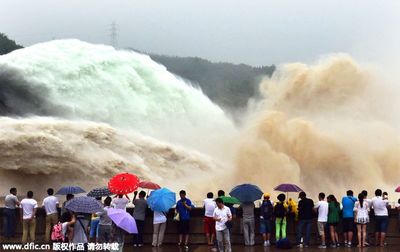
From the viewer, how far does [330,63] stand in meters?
29.5

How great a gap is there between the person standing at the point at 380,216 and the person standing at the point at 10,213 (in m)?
8.36

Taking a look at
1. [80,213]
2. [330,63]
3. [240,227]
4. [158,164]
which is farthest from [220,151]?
[80,213]

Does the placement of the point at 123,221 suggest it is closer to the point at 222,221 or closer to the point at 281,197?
the point at 222,221

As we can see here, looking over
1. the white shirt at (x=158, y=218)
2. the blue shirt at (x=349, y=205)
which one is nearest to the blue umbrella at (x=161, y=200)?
the white shirt at (x=158, y=218)

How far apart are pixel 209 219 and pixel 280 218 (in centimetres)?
161

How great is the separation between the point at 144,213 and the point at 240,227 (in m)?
2.31

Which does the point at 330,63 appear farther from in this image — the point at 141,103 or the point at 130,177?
the point at 130,177

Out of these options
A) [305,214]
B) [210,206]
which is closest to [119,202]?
[210,206]

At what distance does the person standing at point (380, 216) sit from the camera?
1373 centimetres

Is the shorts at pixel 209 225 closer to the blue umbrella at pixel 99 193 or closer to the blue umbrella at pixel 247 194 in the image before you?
the blue umbrella at pixel 247 194

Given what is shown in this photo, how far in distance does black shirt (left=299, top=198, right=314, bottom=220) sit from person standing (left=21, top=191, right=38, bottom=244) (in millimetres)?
6058

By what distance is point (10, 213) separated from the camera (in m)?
14.4

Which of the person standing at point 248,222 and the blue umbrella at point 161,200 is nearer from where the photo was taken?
the blue umbrella at point 161,200

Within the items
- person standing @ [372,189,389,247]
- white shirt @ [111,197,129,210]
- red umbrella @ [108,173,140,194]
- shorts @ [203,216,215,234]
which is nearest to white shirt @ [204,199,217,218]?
shorts @ [203,216,215,234]
